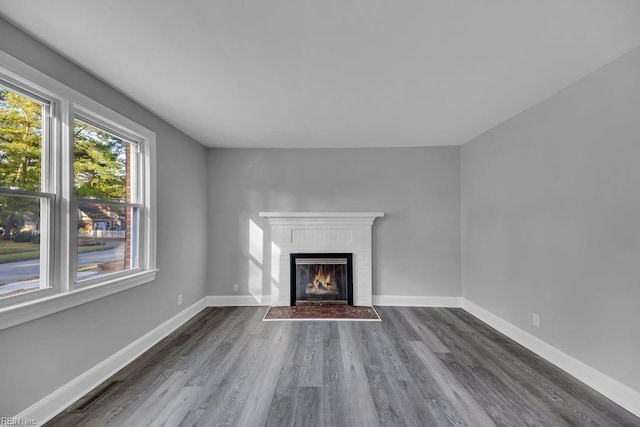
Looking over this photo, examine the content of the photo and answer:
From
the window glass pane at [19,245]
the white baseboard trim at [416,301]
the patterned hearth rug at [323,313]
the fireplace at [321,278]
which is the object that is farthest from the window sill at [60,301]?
the white baseboard trim at [416,301]

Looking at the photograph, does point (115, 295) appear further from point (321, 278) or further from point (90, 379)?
point (321, 278)

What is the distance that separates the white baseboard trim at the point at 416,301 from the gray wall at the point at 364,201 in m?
0.08

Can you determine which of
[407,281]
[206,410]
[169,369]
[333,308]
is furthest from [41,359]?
[407,281]

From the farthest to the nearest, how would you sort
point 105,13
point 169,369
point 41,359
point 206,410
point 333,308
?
point 333,308, point 169,369, point 206,410, point 41,359, point 105,13

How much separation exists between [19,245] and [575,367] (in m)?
4.37

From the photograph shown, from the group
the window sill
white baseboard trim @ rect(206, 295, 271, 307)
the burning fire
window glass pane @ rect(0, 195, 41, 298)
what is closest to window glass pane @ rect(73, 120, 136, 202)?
window glass pane @ rect(0, 195, 41, 298)

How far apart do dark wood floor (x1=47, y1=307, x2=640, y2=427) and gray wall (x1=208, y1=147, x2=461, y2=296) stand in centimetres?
109

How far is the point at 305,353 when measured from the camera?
273cm

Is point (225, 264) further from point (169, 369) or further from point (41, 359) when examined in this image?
point (41, 359)

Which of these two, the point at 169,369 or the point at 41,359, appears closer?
the point at 41,359

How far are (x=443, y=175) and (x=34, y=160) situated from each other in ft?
15.2

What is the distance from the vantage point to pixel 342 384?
2209mm

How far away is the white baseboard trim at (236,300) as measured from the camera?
423cm

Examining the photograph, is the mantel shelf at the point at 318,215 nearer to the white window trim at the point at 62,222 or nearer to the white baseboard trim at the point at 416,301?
the white baseboard trim at the point at 416,301
